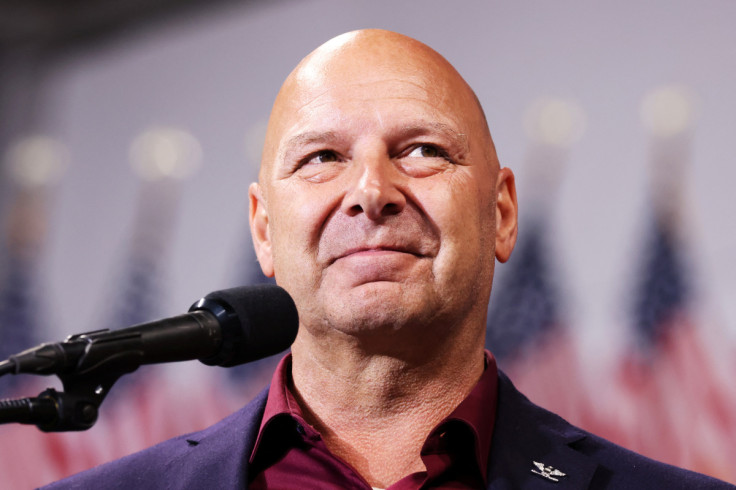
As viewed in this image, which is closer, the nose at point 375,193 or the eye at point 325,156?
the nose at point 375,193

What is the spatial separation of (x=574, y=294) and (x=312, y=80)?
1523mm

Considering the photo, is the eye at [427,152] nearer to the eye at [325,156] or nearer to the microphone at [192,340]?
the eye at [325,156]

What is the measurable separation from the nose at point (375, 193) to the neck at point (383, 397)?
0.26 metres

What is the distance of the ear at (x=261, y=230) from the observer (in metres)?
2.01

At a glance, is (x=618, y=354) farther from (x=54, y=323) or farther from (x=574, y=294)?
(x=54, y=323)

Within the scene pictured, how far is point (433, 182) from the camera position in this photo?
177cm

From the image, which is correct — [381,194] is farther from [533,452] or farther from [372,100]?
[533,452]

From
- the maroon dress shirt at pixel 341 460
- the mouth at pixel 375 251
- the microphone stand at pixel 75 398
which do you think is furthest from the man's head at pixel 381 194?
the microphone stand at pixel 75 398

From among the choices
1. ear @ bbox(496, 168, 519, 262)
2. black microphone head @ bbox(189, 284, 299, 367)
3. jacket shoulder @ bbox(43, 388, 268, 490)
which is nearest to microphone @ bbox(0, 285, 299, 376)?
black microphone head @ bbox(189, 284, 299, 367)

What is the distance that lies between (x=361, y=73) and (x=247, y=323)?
83 cm

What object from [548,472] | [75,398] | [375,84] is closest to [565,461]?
[548,472]

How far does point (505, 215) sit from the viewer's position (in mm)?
2047

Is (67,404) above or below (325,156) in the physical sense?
below

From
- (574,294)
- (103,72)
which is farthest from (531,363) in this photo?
(103,72)
